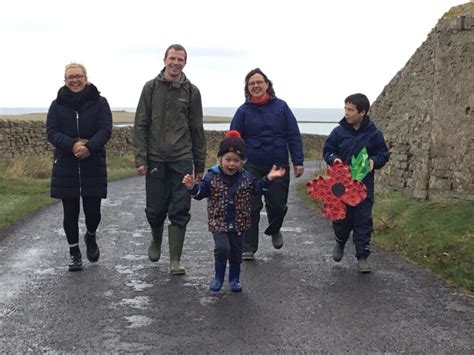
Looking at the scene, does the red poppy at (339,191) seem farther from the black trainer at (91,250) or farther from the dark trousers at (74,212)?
the black trainer at (91,250)

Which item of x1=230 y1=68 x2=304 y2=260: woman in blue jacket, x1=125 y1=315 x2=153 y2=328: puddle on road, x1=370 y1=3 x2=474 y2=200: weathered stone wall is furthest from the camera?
x1=370 y1=3 x2=474 y2=200: weathered stone wall

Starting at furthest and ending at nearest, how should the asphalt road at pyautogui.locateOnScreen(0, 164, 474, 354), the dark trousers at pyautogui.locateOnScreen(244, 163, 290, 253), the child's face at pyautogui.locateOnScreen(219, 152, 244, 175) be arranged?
the dark trousers at pyautogui.locateOnScreen(244, 163, 290, 253)
the child's face at pyautogui.locateOnScreen(219, 152, 244, 175)
the asphalt road at pyautogui.locateOnScreen(0, 164, 474, 354)

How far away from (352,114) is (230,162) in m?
1.44

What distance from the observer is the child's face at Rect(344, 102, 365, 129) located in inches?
249

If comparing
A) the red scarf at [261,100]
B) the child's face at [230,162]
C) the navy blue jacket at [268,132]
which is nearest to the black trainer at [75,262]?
the child's face at [230,162]

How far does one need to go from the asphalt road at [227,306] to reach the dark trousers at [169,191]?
55cm

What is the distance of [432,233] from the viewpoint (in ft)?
24.9

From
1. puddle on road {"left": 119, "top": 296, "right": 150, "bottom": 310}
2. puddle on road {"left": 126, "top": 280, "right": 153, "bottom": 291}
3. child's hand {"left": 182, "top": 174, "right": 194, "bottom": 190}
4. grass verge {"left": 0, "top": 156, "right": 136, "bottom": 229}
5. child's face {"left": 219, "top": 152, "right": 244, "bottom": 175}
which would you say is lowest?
grass verge {"left": 0, "top": 156, "right": 136, "bottom": 229}

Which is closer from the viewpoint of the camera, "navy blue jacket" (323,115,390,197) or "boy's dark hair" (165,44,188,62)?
"boy's dark hair" (165,44,188,62)

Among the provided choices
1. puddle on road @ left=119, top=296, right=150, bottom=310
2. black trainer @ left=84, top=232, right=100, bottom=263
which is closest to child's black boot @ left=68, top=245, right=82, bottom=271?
black trainer @ left=84, top=232, right=100, bottom=263

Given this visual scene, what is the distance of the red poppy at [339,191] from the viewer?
6281 mm

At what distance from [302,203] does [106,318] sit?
303 inches

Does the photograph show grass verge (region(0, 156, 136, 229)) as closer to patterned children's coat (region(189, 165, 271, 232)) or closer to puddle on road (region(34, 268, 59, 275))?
puddle on road (region(34, 268, 59, 275))

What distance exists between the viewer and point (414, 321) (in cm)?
467
